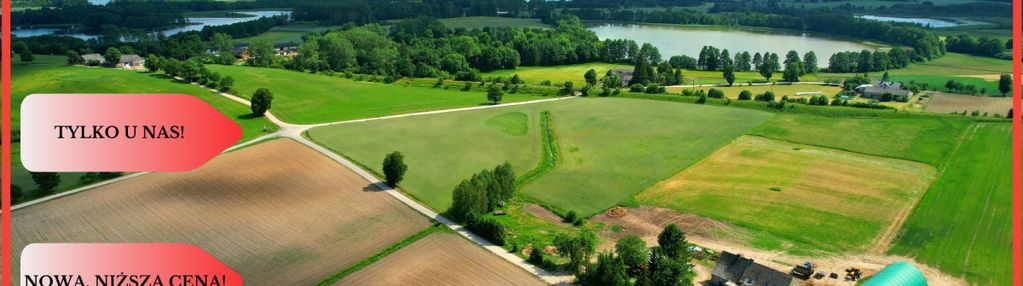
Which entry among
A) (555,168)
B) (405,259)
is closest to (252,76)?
(555,168)

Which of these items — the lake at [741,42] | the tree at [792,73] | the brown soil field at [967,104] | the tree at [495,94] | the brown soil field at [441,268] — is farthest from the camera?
the lake at [741,42]

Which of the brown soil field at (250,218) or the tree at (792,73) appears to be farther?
the tree at (792,73)

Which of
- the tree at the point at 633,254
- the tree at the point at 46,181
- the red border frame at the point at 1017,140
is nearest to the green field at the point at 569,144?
the tree at the point at 633,254

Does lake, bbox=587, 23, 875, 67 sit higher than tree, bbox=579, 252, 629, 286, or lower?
higher

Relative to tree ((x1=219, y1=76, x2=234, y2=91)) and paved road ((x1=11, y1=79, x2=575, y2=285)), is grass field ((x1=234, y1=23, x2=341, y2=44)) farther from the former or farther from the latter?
paved road ((x1=11, y1=79, x2=575, y2=285))

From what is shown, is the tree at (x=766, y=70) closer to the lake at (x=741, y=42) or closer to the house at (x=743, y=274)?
the lake at (x=741, y=42)

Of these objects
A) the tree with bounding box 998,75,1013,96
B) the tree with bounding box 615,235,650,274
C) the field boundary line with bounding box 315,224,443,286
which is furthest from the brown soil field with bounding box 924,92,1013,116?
the field boundary line with bounding box 315,224,443,286
